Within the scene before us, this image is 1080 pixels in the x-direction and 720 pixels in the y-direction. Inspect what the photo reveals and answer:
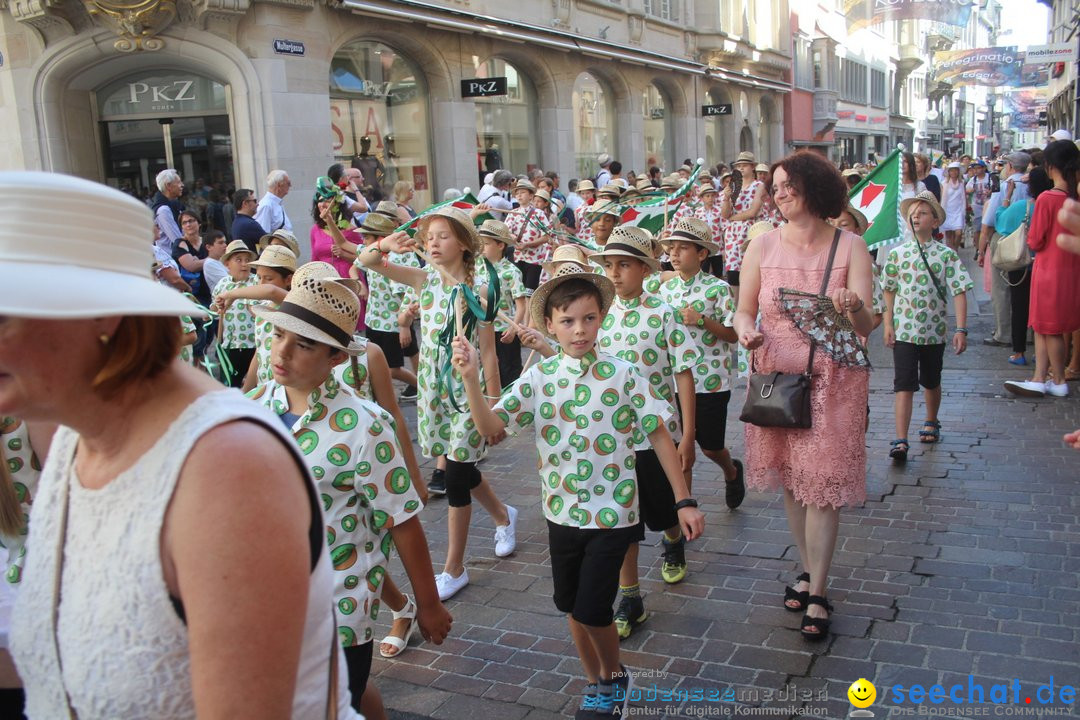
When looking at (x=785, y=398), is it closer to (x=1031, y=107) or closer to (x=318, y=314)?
(x=318, y=314)

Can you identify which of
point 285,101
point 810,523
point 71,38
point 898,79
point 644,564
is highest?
point 898,79

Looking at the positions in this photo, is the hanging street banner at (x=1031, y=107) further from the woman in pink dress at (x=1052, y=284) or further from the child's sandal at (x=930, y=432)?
the child's sandal at (x=930, y=432)

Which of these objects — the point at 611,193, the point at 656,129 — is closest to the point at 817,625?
the point at 611,193

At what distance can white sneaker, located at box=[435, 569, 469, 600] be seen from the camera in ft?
15.6

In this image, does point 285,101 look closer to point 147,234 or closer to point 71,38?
point 71,38

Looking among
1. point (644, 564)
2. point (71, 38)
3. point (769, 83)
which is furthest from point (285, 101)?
point (769, 83)

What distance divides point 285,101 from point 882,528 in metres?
12.6

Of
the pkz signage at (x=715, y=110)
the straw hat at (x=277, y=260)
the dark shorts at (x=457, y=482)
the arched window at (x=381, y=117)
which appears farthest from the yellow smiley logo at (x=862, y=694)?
the pkz signage at (x=715, y=110)

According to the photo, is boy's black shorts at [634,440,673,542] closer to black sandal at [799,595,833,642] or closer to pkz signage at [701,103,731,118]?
black sandal at [799,595,833,642]

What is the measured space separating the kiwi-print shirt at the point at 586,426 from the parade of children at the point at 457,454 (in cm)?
1

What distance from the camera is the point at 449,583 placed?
4.80m

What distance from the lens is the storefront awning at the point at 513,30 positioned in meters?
16.5

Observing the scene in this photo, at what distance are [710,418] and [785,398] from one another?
4.69ft

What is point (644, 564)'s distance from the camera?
5066 millimetres
